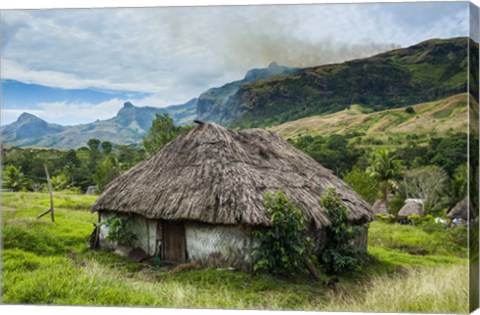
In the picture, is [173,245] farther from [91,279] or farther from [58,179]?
[58,179]

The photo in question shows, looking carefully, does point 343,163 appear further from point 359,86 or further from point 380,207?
point 359,86

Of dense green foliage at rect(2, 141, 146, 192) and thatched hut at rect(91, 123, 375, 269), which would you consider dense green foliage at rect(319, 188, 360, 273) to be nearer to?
thatched hut at rect(91, 123, 375, 269)

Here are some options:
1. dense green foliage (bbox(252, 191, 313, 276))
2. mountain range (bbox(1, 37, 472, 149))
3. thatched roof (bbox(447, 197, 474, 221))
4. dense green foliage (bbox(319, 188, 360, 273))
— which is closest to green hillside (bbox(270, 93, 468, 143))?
mountain range (bbox(1, 37, 472, 149))

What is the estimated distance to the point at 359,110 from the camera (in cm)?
1723

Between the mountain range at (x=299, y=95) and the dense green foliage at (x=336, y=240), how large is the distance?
2638 millimetres

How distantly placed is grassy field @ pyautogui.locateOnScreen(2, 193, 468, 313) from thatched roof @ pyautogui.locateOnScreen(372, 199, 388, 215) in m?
10.8

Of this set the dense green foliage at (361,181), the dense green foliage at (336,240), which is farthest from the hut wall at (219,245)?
the dense green foliage at (361,181)

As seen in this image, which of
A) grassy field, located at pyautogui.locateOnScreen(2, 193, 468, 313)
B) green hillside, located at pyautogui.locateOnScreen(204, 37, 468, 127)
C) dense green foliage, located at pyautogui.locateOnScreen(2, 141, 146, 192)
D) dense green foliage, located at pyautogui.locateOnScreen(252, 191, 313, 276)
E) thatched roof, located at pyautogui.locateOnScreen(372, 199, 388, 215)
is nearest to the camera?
grassy field, located at pyautogui.locateOnScreen(2, 193, 468, 313)

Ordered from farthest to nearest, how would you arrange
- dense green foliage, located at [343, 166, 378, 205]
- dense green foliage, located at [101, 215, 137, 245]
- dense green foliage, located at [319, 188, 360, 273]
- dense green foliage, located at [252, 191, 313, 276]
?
dense green foliage, located at [343, 166, 378, 205] → dense green foliage, located at [101, 215, 137, 245] → dense green foliage, located at [319, 188, 360, 273] → dense green foliage, located at [252, 191, 313, 276]

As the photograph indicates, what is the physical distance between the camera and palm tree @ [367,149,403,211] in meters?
18.3

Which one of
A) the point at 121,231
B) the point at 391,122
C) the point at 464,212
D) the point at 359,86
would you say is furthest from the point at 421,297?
the point at 359,86

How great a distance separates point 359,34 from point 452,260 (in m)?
3.98

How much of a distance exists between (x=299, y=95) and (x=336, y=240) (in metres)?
6.97

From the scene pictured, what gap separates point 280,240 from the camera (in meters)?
9.19
